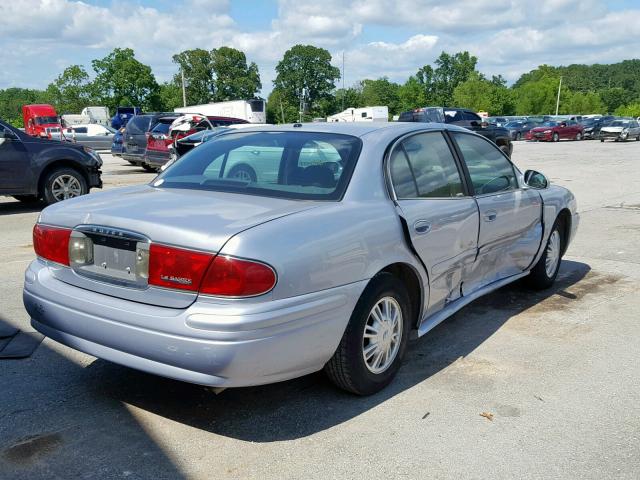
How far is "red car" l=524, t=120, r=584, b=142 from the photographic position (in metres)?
41.1

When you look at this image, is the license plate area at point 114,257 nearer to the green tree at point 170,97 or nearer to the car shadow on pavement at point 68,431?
the car shadow on pavement at point 68,431

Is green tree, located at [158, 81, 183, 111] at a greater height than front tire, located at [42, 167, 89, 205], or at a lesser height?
greater

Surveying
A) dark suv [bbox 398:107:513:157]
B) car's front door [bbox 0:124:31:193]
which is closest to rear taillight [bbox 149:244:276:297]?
car's front door [bbox 0:124:31:193]

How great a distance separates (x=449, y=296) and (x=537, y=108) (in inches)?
4201

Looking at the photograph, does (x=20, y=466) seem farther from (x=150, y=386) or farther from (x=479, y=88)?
(x=479, y=88)

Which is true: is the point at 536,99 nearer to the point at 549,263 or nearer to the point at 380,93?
the point at 380,93

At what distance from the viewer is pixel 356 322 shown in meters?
3.29

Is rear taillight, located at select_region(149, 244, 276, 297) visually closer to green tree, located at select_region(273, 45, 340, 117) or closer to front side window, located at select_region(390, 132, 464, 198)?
front side window, located at select_region(390, 132, 464, 198)

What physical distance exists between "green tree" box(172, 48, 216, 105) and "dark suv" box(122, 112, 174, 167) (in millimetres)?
89759

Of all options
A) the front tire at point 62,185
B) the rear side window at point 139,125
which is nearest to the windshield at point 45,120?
the rear side window at point 139,125

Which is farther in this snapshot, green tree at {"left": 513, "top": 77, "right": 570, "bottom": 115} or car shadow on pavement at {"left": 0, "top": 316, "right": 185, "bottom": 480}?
green tree at {"left": 513, "top": 77, "right": 570, "bottom": 115}

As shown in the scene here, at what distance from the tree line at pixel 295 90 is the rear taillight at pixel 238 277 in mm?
77900

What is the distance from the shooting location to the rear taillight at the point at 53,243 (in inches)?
131

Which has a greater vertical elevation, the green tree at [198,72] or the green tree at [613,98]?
the green tree at [198,72]
